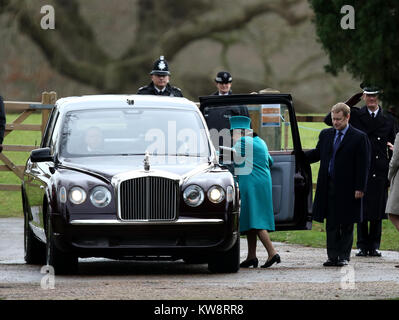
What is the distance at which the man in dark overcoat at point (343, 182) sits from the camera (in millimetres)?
14523

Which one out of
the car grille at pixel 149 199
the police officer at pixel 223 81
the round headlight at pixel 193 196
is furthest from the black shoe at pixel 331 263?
the police officer at pixel 223 81

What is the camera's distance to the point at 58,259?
499 inches

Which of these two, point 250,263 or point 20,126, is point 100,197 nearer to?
point 250,263

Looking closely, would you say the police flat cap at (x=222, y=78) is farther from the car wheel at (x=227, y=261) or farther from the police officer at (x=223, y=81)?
the car wheel at (x=227, y=261)

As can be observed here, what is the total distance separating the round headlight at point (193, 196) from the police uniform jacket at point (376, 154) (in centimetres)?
423

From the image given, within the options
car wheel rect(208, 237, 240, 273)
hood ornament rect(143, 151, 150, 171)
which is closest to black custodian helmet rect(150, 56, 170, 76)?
hood ornament rect(143, 151, 150, 171)

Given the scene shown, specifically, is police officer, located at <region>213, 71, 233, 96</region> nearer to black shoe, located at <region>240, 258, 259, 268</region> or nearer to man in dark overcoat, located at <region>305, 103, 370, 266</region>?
man in dark overcoat, located at <region>305, 103, 370, 266</region>

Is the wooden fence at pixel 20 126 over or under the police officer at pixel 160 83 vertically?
under

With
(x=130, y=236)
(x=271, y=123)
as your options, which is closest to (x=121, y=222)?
(x=130, y=236)

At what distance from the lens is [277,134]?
2184cm

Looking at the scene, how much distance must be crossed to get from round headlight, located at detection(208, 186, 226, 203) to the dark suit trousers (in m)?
2.21

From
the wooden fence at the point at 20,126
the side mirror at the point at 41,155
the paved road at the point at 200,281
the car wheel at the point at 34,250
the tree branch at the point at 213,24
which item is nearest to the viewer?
the paved road at the point at 200,281

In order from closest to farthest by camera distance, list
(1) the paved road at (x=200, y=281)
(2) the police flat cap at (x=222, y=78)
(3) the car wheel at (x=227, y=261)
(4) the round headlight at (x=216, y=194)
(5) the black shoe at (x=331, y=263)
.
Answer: (1) the paved road at (x=200, y=281) → (4) the round headlight at (x=216, y=194) → (3) the car wheel at (x=227, y=261) → (5) the black shoe at (x=331, y=263) → (2) the police flat cap at (x=222, y=78)

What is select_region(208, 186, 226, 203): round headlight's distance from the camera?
12641mm
